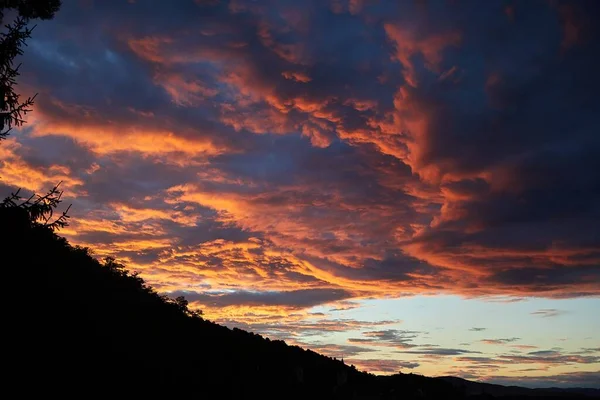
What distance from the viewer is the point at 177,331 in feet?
91.7

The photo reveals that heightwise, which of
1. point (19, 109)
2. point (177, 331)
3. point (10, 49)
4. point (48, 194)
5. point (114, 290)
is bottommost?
point (177, 331)

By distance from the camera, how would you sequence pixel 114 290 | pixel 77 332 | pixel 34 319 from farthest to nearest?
1. pixel 114 290
2. pixel 77 332
3. pixel 34 319

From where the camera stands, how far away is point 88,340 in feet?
49.0

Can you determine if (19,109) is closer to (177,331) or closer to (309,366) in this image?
(177,331)

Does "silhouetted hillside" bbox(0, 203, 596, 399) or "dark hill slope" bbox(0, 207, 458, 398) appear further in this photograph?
"dark hill slope" bbox(0, 207, 458, 398)

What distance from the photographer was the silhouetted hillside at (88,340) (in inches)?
480

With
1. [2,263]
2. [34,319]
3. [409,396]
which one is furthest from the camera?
[409,396]

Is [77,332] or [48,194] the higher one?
[48,194]

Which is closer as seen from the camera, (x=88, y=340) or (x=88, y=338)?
(x=88, y=340)

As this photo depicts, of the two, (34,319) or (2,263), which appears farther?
(2,263)

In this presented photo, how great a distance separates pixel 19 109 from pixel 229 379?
17273 millimetres

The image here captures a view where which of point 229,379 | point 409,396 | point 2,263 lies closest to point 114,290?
point 229,379

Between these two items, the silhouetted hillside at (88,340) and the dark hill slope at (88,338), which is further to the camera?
the dark hill slope at (88,338)

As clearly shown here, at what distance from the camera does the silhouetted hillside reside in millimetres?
12201
